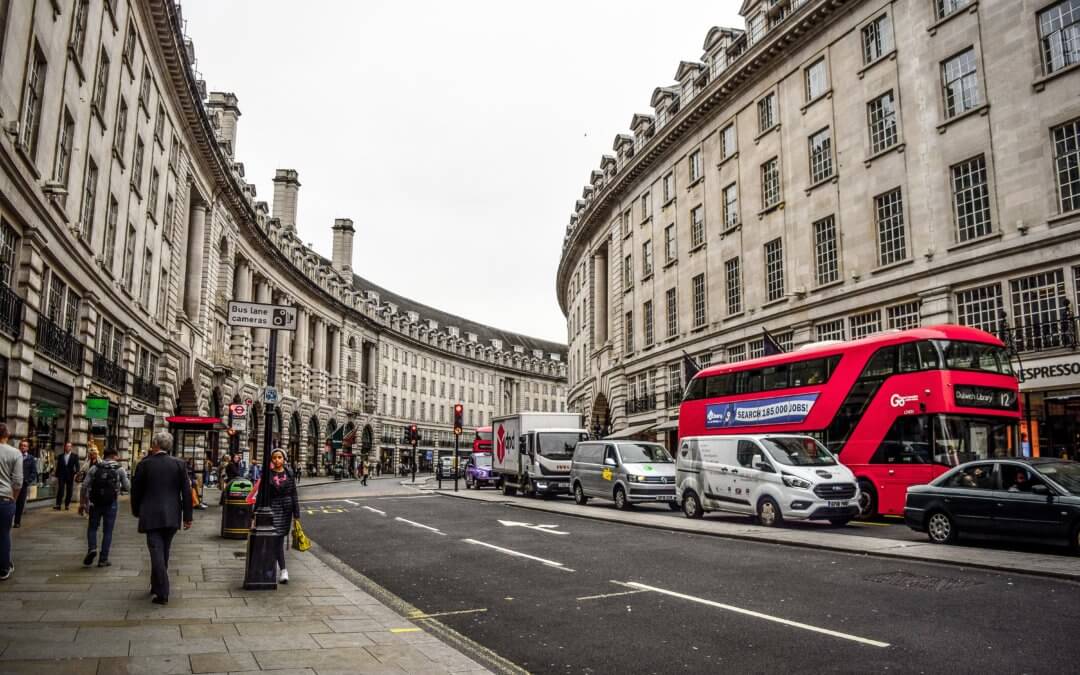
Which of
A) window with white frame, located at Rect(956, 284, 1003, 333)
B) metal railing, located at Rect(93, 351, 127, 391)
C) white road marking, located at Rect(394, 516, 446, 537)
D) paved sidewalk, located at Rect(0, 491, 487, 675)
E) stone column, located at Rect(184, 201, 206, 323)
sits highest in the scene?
stone column, located at Rect(184, 201, 206, 323)

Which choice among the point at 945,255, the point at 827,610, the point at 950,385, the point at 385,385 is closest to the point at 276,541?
the point at 827,610

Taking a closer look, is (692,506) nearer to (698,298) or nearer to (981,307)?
(981,307)

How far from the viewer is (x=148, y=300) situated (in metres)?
31.6

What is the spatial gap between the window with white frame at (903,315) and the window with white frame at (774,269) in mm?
5547

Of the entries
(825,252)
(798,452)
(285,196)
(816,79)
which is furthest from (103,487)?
(285,196)

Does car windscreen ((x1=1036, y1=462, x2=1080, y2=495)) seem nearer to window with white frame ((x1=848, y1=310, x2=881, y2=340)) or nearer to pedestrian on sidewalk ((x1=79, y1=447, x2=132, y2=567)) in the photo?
pedestrian on sidewalk ((x1=79, y1=447, x2=132, y2=567))

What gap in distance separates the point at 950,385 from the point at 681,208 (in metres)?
23.0

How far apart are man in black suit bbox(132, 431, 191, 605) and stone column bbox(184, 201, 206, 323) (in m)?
33.6

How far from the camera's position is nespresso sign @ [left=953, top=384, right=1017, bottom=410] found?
1669 cm

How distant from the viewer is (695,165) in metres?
37.6

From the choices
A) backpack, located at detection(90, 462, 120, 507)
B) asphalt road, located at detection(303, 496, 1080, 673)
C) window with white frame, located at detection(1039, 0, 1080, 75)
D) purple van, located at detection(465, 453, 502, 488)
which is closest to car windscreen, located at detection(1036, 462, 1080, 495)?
asphalt road, located at detection(303, 496, 1080, 673)

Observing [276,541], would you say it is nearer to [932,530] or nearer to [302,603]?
[302,603]

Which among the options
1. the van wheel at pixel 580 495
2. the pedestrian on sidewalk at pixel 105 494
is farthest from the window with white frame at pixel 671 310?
the pedestrian on sidewalk at pixel 105 494

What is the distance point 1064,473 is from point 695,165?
2750 centimetres
